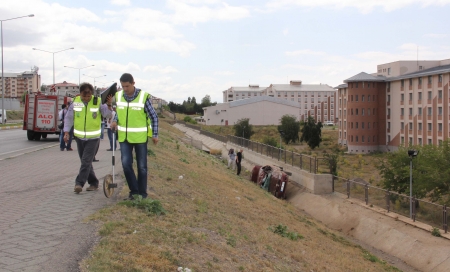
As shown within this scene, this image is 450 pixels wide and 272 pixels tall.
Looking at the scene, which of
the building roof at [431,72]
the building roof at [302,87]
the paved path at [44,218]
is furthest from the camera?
the building roof at [302,87]

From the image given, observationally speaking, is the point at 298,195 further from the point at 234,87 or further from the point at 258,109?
the point at 234,87

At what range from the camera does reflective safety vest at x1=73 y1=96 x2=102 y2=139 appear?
9352 millimetres

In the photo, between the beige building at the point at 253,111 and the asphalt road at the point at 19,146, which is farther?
the beige building at the point at 253,111

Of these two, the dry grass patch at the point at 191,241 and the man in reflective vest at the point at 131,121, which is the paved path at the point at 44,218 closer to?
the dry grass patch at the point at 191,241

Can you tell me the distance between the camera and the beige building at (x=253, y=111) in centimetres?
12469

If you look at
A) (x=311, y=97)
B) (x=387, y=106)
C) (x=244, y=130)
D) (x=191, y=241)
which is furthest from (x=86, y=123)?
(x=311, y=97)

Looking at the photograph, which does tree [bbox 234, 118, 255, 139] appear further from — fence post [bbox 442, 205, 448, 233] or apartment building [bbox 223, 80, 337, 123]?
fence post [bbox 442, 205, 448, 233]

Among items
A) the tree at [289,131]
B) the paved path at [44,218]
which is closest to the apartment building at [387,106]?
the tree at [289,131]

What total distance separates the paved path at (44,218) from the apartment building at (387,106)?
64954 millimetres

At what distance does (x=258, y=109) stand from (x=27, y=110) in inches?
3896

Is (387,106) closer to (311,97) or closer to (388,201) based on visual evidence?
(388,201)

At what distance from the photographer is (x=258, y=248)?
9.05 metres

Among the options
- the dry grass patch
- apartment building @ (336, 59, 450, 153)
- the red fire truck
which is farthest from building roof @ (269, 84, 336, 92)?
the dry grass patch

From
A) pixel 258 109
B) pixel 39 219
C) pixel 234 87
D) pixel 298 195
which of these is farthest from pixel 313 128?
pixel 234 87
